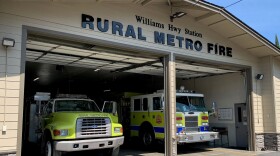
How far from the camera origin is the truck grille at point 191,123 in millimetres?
12719

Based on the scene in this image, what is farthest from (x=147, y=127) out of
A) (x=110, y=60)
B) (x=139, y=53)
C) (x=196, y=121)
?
(x=139, y=53)

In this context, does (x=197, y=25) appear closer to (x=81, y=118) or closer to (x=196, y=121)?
(x=196, y=121)

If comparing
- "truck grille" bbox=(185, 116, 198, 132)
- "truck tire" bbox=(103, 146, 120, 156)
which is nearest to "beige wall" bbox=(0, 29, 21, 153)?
"truck tire" bbox=(103, 146, 120, 156)

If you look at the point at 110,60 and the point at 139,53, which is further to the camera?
the point at 110,60

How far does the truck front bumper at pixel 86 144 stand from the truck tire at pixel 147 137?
13.0ft

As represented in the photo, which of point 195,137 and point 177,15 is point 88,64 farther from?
point 195,137

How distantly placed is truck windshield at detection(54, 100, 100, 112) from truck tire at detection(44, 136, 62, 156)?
1219 millimetres

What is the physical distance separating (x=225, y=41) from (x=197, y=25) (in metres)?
1.71

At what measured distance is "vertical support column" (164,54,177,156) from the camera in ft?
33.6

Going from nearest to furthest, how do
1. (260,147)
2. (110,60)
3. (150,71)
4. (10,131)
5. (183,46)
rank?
1. (10,131)
2. (183,46)
3. (110,60)
4. (260,147)
5. (150,71)

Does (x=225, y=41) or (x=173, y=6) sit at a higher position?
(x=173, y=6)

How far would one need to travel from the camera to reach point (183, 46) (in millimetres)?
11250

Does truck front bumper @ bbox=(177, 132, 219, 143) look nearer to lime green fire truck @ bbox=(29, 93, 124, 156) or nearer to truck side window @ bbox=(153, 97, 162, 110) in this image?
truck side window @ bbox=(153, 97, 162, 110)

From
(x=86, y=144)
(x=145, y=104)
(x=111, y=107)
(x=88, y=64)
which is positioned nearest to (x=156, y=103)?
(x=145, y=104)
